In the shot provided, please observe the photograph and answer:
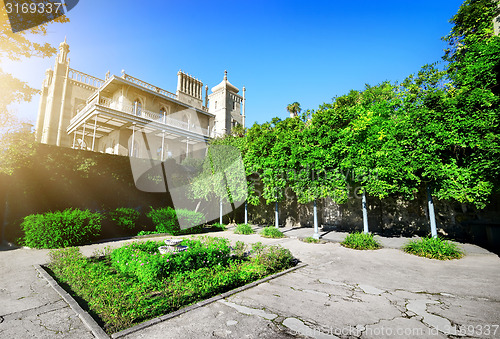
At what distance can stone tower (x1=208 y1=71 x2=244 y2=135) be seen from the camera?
4119cm

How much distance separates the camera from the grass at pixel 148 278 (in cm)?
363

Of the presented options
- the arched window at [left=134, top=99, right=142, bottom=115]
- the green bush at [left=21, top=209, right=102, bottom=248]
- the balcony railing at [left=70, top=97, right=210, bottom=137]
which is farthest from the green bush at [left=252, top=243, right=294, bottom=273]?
the arched window at [left=134, top=99, right=142, bottom=115]

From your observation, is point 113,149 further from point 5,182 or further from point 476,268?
point 476,268

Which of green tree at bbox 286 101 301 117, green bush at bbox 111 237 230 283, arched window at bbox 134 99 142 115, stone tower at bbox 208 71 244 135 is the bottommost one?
green bush at bbox 111 237 230 283

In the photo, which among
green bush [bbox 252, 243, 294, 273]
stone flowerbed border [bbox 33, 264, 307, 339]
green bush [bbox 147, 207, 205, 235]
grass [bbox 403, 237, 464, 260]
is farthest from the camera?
green bush [bbox 147, 207, 205, 235]

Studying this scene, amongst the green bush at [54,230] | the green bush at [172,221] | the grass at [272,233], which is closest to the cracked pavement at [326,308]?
the green bush at [54,230]

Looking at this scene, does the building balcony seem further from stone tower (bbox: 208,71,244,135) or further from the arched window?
stone tower (bbox: 208,71,244,135)

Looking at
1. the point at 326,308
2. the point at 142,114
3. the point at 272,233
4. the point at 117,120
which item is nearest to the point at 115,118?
the point at 117,120

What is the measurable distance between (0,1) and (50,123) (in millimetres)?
19130

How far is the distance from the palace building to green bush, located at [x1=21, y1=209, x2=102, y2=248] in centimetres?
1028

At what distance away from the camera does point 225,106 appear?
135 feet

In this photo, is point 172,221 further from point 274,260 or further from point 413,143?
point 413,143

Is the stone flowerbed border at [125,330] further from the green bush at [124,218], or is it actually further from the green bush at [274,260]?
the green bush at [124,218]

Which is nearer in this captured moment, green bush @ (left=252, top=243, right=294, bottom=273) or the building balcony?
green bush @ (left=252, top=243, right=294, bottom=273)
